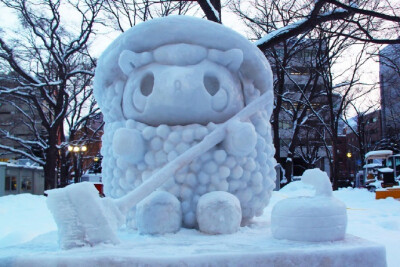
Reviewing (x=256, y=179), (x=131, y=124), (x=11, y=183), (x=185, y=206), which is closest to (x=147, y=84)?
(x=131, y=124)

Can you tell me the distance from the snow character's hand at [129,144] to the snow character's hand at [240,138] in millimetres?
574

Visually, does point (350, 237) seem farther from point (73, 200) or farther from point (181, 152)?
point (73, 200)

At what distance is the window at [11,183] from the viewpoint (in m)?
15.3

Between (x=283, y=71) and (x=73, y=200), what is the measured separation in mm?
12148

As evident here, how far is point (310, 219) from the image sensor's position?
195 cm

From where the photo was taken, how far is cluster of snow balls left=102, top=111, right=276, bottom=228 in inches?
96.0

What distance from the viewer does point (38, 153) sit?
16.7 metres

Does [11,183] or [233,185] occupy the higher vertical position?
[233,185]

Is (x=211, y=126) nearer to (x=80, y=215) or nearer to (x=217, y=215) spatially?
(x=217, y=215)

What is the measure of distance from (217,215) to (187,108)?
730mm

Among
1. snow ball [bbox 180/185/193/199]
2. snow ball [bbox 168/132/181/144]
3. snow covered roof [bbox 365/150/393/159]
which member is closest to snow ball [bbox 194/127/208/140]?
snow ball [bbox 168/132/181/144]

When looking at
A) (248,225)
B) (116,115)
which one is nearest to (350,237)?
(248,225)

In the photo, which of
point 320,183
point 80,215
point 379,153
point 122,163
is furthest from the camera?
point 379,153

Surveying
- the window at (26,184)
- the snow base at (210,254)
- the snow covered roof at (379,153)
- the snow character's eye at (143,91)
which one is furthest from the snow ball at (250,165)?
the window at (26,184)
